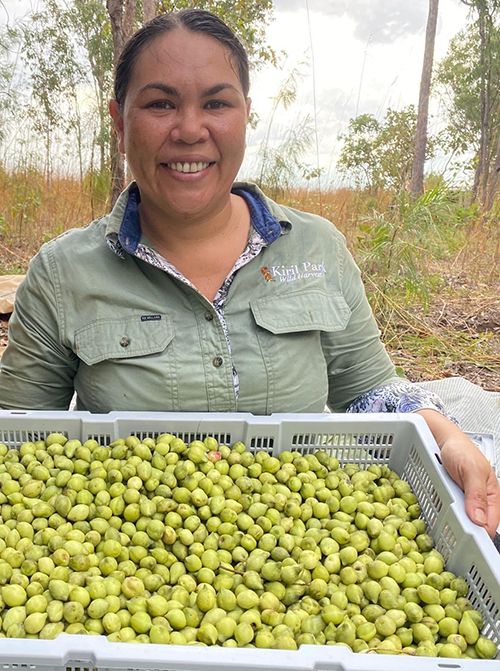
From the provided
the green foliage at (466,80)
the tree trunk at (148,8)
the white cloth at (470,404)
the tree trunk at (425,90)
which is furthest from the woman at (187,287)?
A: the green foliage at (466,80)

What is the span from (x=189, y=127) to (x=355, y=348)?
29.8 inches

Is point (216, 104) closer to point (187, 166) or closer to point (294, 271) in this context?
point (187, 166)

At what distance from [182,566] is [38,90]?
4707 millimetres

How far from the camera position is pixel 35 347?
4.53 ft

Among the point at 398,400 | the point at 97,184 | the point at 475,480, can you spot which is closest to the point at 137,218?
the point at 398,400

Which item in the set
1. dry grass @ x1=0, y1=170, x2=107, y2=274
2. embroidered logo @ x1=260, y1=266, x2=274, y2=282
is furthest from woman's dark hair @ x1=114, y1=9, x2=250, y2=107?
dry grass @ x1=0, y1=170, x2=107, y2=274

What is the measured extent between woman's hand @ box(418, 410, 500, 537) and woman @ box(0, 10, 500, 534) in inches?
1.6

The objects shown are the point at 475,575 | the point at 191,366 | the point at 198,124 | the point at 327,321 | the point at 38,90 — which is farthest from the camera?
the point at 38,90

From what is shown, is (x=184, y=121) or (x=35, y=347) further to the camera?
(x=35, y=347)

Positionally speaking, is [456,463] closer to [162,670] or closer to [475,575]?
[475,575]

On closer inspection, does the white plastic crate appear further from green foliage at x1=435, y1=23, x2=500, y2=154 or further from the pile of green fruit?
green foliage at x1=435, y1=23, x2=500, y2=154

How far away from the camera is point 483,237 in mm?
4781

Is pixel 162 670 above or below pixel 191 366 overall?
below

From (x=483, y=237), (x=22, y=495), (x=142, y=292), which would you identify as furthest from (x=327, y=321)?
(x=483, y=237)
